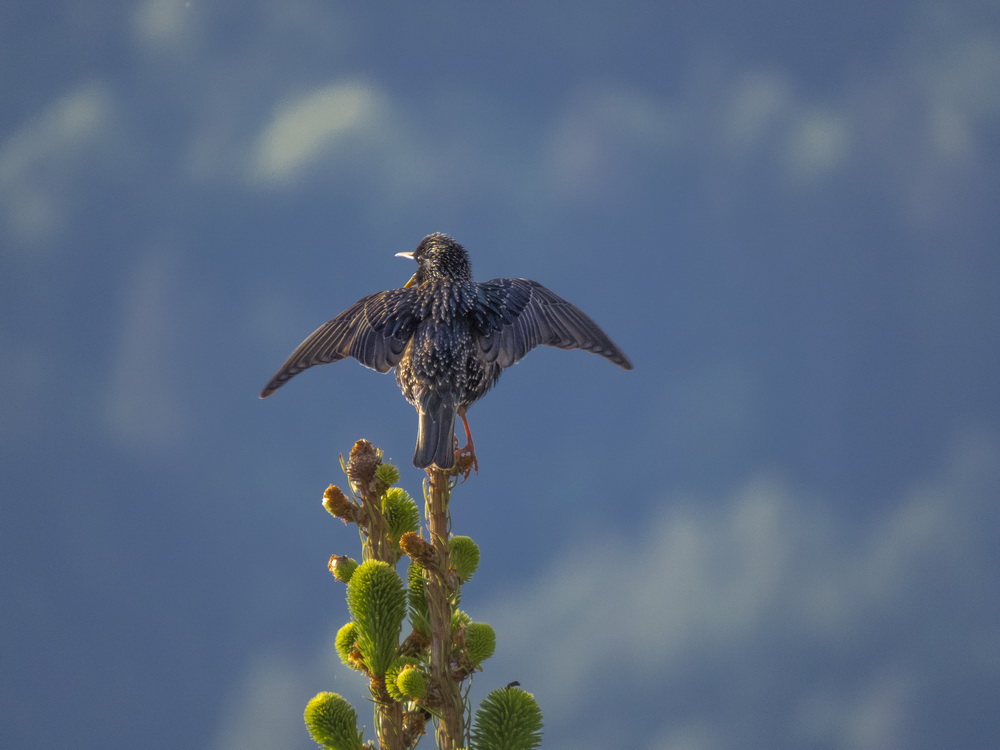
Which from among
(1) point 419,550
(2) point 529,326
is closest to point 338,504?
(1) point 419,550

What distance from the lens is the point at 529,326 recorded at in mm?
5500

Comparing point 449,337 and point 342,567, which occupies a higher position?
point 449,337

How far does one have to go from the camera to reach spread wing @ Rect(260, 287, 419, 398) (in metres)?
5.38

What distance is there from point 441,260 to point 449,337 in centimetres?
120

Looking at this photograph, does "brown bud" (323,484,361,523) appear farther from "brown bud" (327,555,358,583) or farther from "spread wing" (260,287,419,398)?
"spread wing" (260,287,419,398)

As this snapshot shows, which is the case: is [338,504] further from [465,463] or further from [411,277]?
[411,277]

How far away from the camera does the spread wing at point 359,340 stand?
Result: 5.38 meters

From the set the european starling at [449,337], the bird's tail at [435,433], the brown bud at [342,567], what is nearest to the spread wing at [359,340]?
the european starling at [449,337]

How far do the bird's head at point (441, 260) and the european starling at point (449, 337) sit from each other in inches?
25.2

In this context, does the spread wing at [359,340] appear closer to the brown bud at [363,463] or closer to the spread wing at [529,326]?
the spread wing at [529,326]

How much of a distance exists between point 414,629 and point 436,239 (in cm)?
293

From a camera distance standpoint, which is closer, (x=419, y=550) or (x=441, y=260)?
(x=419, y=550)

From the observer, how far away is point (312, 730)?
413 centimetres

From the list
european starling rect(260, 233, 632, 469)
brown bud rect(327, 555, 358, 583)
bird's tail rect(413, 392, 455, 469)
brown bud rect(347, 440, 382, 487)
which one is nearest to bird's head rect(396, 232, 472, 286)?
european starling rect(260, 233, 632, 469)
